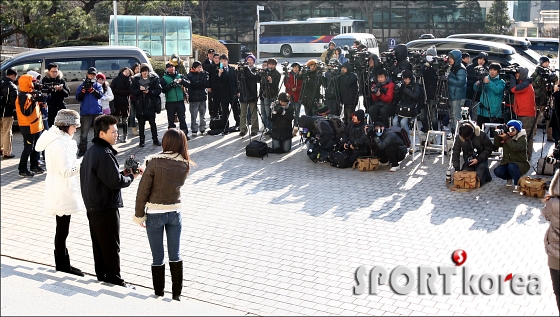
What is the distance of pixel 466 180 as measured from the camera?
11.2 metres

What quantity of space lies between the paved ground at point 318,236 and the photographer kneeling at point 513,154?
24 centimetres

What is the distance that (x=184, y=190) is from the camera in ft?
38.5

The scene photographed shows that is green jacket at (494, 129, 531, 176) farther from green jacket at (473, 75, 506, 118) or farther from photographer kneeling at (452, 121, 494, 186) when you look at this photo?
green jacket at (473, 75, 506, 118)

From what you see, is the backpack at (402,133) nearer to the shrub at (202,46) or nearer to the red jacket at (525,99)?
the red jacket at (525,99)

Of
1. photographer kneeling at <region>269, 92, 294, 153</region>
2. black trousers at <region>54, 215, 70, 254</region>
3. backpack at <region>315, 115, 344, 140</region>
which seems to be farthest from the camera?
photographer kneeling at <region>269, 92, 294, 153</region>

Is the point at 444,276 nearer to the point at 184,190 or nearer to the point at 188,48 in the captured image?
the point at 184,190

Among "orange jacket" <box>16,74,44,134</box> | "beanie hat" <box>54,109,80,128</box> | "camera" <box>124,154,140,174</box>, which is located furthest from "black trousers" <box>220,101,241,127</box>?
"camera" <box>124,154,140,174</box>

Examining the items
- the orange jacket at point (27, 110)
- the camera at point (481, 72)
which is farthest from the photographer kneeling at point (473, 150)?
the orange jacket at point (27, 110)

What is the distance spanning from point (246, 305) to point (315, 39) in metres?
41.8

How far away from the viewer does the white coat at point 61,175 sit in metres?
7.37

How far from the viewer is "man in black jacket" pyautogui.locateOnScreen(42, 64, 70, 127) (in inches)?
524

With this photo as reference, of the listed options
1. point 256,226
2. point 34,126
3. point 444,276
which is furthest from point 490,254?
point 34,126

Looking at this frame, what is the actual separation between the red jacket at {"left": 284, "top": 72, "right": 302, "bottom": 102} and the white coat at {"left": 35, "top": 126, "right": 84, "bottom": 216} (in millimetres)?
8308

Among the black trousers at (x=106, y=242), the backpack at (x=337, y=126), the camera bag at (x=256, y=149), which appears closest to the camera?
the black trousers at (x=106, y=242)
